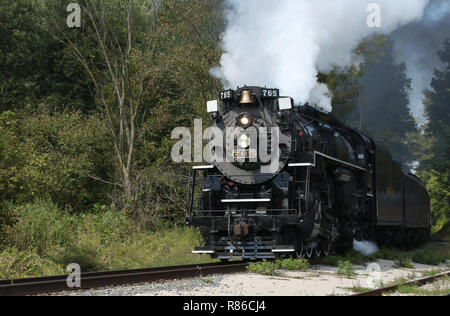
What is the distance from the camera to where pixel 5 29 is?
2473 cm

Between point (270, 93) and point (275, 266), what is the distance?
13.0 ft

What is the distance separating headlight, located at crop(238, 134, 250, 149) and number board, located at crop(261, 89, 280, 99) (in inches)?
40.3

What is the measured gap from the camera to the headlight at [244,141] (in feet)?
41.3

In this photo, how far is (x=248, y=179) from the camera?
12656 millimetres

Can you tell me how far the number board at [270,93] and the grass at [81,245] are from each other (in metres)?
4.40

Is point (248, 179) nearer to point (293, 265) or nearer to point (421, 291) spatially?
point (293, 265)

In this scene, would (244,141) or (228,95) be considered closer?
(244,141)

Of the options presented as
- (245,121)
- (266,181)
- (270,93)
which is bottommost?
(266,181)

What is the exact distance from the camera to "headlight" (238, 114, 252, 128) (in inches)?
498

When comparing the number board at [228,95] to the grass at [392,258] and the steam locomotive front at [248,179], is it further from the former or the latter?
the grass at [392,258]

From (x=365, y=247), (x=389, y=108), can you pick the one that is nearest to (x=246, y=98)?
(x=365, y=247)

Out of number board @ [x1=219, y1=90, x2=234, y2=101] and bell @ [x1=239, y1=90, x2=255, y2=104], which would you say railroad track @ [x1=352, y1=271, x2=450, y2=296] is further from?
number board @ [x1=219, y1=90, x2=234, y2=101]

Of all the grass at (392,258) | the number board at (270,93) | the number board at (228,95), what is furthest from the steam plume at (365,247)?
the number board at (228,95)

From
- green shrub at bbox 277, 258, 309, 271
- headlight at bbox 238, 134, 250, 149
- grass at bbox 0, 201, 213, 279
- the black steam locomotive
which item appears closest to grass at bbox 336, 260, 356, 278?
green shrub at bbox 277, 258, 309, 271
